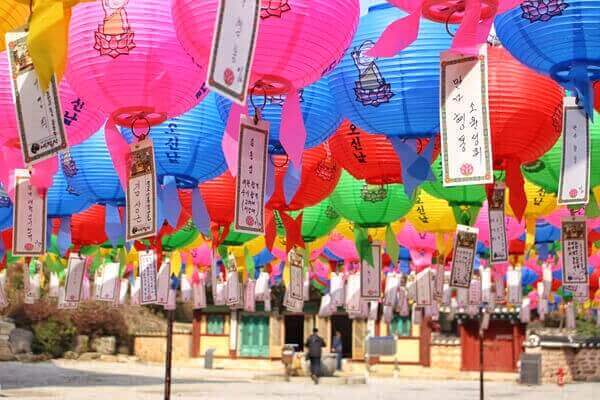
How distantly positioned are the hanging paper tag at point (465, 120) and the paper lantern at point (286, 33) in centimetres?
50

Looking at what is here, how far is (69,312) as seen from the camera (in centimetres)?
3189

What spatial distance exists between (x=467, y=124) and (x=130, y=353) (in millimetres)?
31391

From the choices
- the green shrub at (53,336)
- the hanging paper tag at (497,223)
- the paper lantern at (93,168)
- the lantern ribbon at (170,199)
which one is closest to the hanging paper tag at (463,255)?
the hanging paper tag at (497,223)

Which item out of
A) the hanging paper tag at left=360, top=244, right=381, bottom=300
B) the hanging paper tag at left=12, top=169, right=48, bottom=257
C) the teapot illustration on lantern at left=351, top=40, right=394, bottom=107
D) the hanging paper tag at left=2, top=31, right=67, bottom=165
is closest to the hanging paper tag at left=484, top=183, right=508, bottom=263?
the teapot illustration on lantern at left=351, top=40, right=394, bottom=107

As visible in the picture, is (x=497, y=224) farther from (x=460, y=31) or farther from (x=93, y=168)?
(x=93, y=168)

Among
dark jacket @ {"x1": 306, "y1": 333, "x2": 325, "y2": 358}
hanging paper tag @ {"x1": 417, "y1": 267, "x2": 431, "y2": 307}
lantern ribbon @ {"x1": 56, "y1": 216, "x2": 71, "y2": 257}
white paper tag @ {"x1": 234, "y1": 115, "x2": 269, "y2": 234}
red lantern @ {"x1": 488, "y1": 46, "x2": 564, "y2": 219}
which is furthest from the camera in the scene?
dark jacket @ {"x1": 306, "y1": 333, "x2": 325, "y2": 358}

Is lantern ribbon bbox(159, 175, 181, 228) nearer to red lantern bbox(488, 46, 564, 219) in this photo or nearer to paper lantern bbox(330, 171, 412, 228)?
paper lantern bbox(330, 171, 412, 228)

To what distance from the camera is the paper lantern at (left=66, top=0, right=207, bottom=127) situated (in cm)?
357

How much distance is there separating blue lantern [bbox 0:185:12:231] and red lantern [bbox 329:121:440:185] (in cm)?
281

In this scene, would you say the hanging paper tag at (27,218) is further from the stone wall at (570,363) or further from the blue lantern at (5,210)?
the stone wall at (570,363)

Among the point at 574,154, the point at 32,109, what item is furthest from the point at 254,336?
the point at 32,109

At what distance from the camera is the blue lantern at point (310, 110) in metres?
4.33

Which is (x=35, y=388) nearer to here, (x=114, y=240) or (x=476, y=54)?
(x=114, y=240)

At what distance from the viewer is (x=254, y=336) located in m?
30.4
